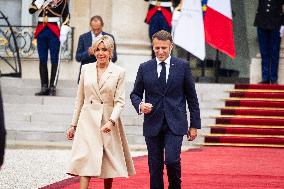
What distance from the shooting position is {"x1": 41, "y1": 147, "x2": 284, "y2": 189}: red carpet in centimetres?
1015

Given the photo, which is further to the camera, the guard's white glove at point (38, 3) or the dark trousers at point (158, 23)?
the dark trousers at point (158, 23)

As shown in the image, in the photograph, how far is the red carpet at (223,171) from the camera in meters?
10.1

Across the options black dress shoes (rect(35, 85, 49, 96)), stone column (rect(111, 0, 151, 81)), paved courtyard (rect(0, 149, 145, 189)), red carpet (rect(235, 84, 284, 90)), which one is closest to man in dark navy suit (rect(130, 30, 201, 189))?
paved courtyard (rect(0, 149, 145, 189))

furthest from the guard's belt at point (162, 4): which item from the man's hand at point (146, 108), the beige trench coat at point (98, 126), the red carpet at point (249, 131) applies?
the man's hand at point (146, 108)

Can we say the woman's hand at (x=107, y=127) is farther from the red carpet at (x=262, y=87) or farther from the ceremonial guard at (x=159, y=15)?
the red carpet at (x=262, y=87)

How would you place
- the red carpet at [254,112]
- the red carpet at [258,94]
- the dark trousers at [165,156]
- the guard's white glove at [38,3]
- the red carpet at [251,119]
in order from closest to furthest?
the dark trousers at [165,156], the red carpet at [251,119], the red carpet at [254,112], the guard's white glove at [38,3], the red carpet at [258,94]

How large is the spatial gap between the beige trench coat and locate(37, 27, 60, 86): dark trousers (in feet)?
25.4

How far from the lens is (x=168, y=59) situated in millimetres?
8016

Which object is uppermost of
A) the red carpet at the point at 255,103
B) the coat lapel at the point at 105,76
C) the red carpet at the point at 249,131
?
the coat lapel at the point at 105,76

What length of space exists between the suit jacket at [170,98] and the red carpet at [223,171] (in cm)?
207

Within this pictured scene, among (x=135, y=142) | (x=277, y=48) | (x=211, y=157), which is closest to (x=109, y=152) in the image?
(x=211, y=157)

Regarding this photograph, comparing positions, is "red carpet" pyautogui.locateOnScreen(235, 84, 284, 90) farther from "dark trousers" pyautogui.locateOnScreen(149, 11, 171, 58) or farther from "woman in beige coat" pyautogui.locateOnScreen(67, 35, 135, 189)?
"woman in beige coat" pyautogui.locateOnScreen(67, 35, 135, 189)

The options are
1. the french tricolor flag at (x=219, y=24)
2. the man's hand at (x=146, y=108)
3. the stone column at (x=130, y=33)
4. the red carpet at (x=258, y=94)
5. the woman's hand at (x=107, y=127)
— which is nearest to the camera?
the man's hand at (x=146, y=108)

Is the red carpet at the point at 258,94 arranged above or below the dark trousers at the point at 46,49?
below
